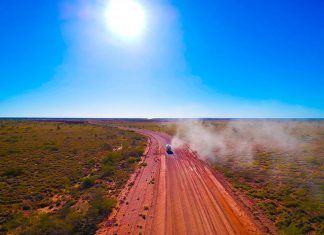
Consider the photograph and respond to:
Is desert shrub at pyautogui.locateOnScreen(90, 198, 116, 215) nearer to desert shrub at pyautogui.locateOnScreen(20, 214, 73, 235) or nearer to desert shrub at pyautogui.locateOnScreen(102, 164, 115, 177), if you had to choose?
desert shrub at pyautogui.locateOnScreen(20, 214, 73, 235)

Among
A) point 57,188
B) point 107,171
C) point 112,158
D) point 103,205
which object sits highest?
point 112,158

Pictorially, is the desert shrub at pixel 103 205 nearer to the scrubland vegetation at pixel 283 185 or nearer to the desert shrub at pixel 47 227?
the desert shrub at pixel 47 227

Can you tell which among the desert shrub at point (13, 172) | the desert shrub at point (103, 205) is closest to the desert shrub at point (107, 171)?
the desert shrub at point (103, 205)

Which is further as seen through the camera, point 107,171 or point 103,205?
point 107,171

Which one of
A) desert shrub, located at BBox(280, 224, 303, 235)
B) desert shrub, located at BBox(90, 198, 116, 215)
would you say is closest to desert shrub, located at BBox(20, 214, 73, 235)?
desert shrub, located at BBox(90, 198, 116, 215)

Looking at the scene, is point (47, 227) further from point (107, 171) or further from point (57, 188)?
point (107, 171)

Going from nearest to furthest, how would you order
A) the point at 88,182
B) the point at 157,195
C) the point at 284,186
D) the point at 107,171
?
the point at 157,195
the point at 284,186
the point at 88,182
the point at 107,171

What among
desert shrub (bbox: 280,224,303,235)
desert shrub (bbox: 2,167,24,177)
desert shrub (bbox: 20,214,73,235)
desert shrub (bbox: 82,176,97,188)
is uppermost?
desert shrub (bbox: 2,167,24,177)

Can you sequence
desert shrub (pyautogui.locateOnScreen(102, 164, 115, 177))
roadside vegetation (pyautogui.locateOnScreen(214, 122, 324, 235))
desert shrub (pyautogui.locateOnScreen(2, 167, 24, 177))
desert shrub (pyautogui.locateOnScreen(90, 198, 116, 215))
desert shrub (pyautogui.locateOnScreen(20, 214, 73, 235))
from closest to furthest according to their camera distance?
1. desert shrub (pyautogui.locateOnScreen(20, 214, 73, 235))
2. roadside vegetation (pyautogui.locateOnScreen(214, 122, 324, 235))
3. desert shrub (pyautogui.locateOnScreen(90, 198, 116, 215))
4. desert shrub (pyautogui.locateOnScreen(2, 167, 24, 177))
5. desert shrub (pyautogui.locateOnScreen(102, 164, 115, 177))

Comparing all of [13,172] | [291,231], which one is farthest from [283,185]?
[13,172]
